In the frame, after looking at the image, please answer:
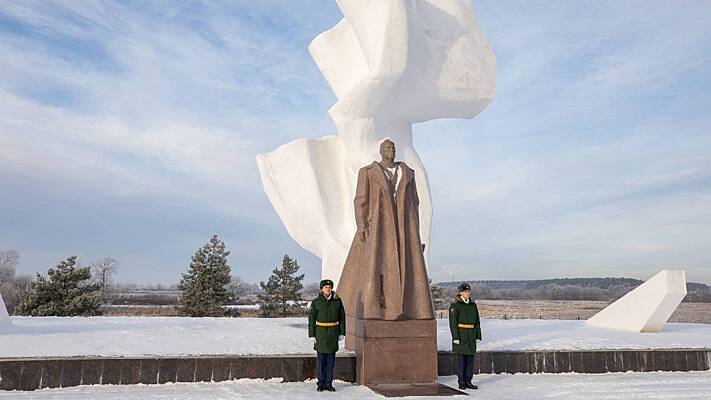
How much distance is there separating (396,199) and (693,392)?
3.70 m

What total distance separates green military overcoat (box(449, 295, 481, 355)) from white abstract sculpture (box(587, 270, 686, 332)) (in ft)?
18.8

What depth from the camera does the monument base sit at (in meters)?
6.04

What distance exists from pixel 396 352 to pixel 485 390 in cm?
98

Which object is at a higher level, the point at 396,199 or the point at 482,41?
the point at 482,41

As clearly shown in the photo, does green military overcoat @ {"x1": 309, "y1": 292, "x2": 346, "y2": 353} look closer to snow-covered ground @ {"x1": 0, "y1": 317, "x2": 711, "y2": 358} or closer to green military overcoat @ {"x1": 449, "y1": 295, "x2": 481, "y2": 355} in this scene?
snow-covered ground @ {"x1": 0, "y1": 317, "x2": 711, "y2": 358}

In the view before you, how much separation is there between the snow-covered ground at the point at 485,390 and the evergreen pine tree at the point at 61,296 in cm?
1365

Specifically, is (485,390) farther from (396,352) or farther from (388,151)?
(388,151)

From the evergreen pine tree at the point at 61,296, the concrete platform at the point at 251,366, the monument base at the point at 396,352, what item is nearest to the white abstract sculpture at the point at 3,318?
the concrete platform at the point at 251,366

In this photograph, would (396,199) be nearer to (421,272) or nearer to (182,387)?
(421,272)

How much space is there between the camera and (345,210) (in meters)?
13.3

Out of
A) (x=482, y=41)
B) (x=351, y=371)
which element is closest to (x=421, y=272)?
(x=351, y=371)

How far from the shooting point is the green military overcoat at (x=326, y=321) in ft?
18.8

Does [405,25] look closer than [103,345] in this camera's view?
No

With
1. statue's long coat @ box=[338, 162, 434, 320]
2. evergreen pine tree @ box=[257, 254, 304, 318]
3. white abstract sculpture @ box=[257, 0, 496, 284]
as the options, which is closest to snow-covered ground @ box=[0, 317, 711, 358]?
statue's long coat @ box=[338, 162, 434, 320]
